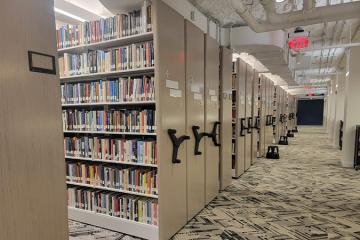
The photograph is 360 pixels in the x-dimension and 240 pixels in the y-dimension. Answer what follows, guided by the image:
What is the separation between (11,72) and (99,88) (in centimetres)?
178

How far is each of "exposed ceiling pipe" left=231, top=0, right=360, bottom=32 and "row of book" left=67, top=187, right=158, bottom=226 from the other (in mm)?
2838

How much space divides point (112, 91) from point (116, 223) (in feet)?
5.17

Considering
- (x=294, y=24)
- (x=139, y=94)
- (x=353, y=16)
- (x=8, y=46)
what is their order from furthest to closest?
(x=294, y=24) < (x=353, y=16) < (x=139, y=94) < (x=8, y=46)

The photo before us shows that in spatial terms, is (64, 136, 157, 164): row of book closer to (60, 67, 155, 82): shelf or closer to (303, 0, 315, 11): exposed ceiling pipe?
(60, 67, 155, 82): shelf

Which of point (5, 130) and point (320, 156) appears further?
point (320, 156)

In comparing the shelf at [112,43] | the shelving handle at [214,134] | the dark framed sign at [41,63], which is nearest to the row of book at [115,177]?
the shelving handle at [214,134]

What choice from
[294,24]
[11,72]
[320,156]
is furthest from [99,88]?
[320,156]

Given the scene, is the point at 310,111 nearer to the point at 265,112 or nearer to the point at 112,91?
the point at 265,112

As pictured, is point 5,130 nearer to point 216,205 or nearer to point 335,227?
point 216,205

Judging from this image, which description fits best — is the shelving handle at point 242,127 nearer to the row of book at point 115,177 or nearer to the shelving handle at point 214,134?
the shelving handle at point 214,134

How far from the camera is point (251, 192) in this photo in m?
4.11

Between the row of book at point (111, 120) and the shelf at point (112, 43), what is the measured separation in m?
0.79

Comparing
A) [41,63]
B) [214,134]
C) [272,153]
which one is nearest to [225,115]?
[214,134]

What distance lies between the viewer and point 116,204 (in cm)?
278
